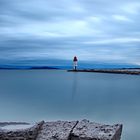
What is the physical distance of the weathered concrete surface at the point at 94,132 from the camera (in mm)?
3566

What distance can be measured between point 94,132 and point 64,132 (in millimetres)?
353

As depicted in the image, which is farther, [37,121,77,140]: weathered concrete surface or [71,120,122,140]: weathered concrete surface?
[37,121,77,140]: weathered concrete surface

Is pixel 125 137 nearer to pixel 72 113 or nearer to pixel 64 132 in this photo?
pixel 64 132

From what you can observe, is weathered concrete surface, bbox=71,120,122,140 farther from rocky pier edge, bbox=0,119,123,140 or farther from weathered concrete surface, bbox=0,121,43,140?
weathered concrete surface, bbox=0,121,43,140

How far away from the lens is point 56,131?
3.80m

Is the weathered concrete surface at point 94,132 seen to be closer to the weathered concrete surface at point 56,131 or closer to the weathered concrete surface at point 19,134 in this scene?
the weathered concrete surface at point 56,131

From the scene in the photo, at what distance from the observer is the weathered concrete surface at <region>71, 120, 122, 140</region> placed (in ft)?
11.7

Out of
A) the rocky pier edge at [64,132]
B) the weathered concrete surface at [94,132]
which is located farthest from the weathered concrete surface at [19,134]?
the weathered concrete surface at [94,132]

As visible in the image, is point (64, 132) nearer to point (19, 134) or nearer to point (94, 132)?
point (94, 132)

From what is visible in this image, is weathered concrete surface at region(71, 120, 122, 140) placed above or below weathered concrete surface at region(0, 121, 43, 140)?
above

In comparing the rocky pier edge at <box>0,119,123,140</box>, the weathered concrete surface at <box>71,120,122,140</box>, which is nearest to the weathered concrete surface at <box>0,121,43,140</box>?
the rocky pier edge at <box>0,119,123,140</box>

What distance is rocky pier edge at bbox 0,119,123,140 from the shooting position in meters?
3.61

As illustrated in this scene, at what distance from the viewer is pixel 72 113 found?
909 centimetres

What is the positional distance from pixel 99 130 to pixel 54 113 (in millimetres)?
5245
